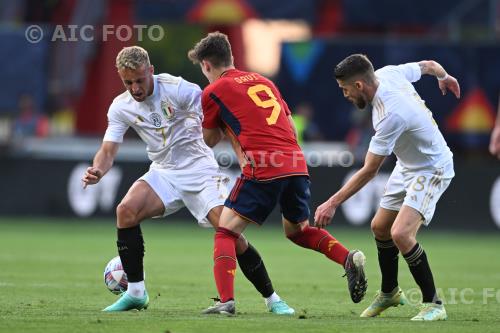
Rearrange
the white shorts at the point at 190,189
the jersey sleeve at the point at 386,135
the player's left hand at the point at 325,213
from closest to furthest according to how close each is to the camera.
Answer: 1. the player's left hand at the point at 325,213
2. the jersey sleeve at the point at 386,135
3. the white shorts at the point at 190,189

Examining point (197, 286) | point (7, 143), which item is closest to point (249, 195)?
point (197, 286)

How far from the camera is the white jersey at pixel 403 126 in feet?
27.8

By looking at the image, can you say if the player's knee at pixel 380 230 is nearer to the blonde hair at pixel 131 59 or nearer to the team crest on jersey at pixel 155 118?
the team crest on jersey at pixel 155 118

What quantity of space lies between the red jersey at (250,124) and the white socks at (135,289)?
4.35ft

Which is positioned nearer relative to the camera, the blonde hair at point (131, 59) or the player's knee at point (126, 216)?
the blonde hair at point (131, 59)

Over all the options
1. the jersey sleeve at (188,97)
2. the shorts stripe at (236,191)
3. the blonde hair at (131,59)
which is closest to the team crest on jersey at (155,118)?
the jersey sleeve at (188,97)

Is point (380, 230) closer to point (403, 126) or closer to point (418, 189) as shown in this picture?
point (418, 189)

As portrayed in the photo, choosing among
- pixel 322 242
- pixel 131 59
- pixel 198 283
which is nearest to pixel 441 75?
pixel 322 242

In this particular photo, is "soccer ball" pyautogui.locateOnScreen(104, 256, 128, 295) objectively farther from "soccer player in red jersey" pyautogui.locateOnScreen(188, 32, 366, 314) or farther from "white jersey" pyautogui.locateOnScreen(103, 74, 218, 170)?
"soccer player in red jersey" pyautogui.locateOnScreen(188, 32, 366, 314)

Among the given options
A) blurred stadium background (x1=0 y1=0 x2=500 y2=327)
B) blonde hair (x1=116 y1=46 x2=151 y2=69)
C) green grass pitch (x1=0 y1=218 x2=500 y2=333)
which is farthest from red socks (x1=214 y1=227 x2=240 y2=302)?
blurred stadium background (x1=0 y1=0 x2=500 y2=327)

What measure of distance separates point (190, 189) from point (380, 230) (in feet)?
5.16

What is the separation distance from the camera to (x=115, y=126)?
9.30m

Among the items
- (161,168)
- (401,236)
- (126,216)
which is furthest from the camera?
(161,168)

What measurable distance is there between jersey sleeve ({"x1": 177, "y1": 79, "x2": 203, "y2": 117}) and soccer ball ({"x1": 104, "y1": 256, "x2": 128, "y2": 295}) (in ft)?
4.68
